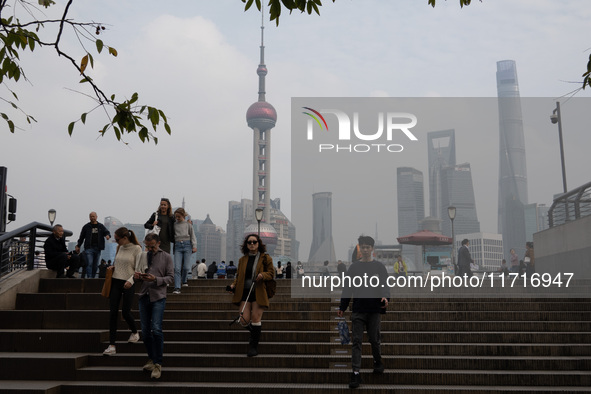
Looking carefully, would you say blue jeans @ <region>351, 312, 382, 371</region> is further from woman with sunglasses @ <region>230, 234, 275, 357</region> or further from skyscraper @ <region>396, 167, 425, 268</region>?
skyscraper @ <region>396, 167, 425, 268</region>

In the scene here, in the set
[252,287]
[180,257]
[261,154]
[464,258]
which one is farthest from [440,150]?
[261,154]

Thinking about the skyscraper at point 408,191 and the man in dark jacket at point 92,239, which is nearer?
the man in dark jacket at point 92,239

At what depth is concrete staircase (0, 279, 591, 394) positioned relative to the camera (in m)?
6.92

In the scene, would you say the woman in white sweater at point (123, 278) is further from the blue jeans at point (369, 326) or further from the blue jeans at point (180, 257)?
the blue jeans at point (369, 326)

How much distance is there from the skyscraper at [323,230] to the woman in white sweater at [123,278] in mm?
4165

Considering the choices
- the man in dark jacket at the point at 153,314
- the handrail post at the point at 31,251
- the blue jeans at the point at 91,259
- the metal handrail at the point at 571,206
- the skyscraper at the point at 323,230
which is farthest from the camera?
the metal handrail at the point at 571,206

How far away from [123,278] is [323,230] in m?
5.42

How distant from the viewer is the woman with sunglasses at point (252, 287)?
301 inches

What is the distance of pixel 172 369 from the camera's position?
726 centimetres

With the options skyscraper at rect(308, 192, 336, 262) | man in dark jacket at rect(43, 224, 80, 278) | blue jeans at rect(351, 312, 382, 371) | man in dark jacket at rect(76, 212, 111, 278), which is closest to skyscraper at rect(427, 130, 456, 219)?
skyscraper at rect(308, 192, 336, 262)

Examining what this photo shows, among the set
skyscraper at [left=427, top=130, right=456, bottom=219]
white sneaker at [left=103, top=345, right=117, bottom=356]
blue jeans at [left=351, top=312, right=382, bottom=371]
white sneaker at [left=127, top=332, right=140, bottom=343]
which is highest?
skyscraper at [left=427, top=130, right=456, bottom=219]

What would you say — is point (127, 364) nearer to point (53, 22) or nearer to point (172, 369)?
point (172, 369)

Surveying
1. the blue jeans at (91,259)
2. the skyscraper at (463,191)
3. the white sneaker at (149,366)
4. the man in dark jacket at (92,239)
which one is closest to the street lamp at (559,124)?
the skyscraper at (463,191)

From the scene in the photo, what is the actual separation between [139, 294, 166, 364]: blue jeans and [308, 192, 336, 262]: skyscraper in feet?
15.4
